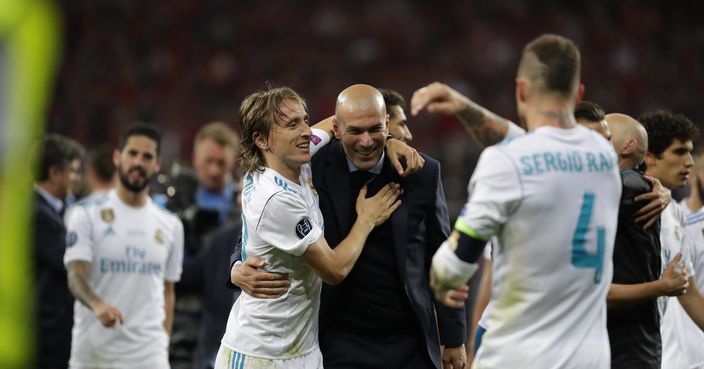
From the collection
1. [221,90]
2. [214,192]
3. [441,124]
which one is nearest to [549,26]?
[441,124]

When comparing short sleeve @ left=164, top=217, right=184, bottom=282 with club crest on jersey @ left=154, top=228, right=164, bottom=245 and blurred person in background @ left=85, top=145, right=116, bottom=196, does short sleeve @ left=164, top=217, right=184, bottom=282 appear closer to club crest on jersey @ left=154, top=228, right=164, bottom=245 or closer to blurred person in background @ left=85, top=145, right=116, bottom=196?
club crest on jersey @ left=154, top=228, right=164, bottom=245

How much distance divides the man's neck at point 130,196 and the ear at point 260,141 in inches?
118

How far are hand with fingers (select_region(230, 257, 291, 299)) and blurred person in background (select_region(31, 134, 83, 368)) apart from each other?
3416mm

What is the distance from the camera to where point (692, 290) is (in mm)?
5219

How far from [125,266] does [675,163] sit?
3.95 metres

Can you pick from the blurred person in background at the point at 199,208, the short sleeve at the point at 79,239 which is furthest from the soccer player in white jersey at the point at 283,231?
the blurred person in background at the point at 199,208

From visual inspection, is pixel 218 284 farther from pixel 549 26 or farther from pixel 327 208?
pixel 549 26

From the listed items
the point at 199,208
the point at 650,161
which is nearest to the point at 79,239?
the point at 199,208

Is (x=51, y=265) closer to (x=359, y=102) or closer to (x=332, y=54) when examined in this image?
(x=359, y=102)

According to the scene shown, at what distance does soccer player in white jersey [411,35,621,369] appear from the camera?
150 inches

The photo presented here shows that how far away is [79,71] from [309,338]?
16.6m

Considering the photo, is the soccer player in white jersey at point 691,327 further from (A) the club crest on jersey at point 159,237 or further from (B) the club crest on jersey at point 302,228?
(A) the club crest on jersey at point 159,237

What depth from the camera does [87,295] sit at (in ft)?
22.5

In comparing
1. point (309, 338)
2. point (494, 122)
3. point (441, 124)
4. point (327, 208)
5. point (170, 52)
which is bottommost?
point (309, 338)
